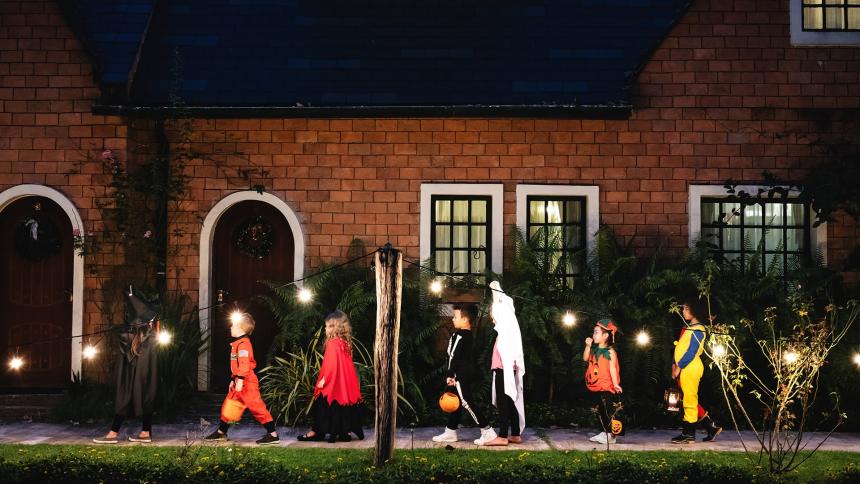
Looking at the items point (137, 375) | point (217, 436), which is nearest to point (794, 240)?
point (217, 436)

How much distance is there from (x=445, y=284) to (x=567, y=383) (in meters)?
1.97

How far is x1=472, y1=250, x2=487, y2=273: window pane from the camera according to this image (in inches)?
454

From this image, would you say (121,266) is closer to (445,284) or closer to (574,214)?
(445,284)

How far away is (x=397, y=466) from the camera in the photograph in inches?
289

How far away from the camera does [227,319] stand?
1145 cm

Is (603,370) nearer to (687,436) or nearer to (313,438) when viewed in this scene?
(687,436)

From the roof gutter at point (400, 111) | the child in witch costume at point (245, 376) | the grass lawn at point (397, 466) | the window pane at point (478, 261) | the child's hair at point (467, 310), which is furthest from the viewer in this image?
the window pane at point (478, 261)

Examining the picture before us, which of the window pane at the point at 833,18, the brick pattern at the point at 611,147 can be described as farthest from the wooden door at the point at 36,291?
the window pane at the point at 833,18

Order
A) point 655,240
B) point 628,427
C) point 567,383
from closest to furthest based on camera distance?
point 628,427 < point 567,383 < point 655,240

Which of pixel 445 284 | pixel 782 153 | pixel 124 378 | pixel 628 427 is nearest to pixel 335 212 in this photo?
pixel 445 284

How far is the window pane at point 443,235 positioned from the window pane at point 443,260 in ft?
0.36

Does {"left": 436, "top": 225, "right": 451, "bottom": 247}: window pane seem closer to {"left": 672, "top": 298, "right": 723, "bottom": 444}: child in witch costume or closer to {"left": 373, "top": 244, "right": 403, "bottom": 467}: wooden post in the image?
{"left": 672, "top": 298, "right": 723, "bottom": 444}: child in witch costume

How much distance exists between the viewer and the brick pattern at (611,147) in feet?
37.3

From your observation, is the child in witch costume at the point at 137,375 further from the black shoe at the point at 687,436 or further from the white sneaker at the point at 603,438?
the black shoe at the point at 687,436
